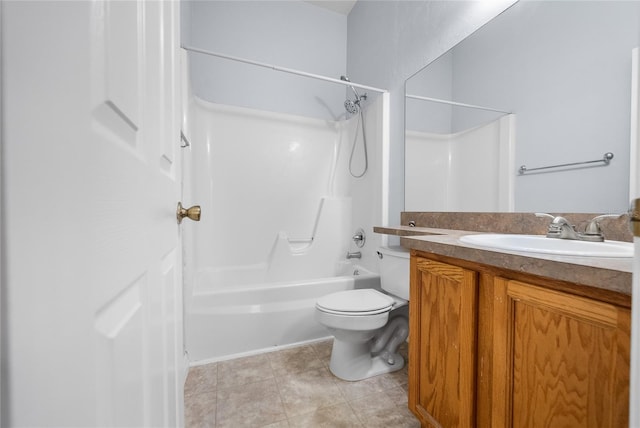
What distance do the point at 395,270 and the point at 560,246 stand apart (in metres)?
0.76

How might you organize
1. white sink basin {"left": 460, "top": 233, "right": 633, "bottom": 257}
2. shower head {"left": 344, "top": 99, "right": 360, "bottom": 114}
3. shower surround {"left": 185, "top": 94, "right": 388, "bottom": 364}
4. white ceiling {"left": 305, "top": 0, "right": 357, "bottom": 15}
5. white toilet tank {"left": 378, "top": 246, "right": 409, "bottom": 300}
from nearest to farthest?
1. white sink basin {"left": 460, "top": 233, "right": 633, "bottom": 257}
2. white toilet tank {"left": 378, "top": 246, "right": 409, "bottom": 300}
3. shower surround {"left": 185, "top": 94, "right": 388, "bottom": 364}
4. shower head {"left": 344, "top": 99, "right": 360, "bottom": 114}
5. white ceiling {"left": 305, "top": 0, "right": 357, "bottom": 15}

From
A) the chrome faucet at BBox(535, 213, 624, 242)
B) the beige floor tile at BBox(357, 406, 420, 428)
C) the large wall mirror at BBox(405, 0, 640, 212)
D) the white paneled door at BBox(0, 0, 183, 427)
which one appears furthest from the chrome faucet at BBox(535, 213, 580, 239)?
the white paneled door at BBox(0, 0, 183, 427)

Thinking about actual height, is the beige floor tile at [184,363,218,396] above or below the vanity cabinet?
below

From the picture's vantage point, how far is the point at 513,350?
659mm

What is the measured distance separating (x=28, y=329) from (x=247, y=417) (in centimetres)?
122

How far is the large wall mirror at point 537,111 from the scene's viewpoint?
2.77 ft

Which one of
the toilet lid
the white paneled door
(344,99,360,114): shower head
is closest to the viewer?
the white paneled door

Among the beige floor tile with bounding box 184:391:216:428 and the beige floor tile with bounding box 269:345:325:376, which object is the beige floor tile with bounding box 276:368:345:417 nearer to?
the beige floor tile with bounding box 269:345:325:376

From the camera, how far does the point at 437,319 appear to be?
0.89 metres

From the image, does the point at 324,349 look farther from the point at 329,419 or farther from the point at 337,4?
the point at 337,4

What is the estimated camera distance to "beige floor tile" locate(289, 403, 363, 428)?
107cm

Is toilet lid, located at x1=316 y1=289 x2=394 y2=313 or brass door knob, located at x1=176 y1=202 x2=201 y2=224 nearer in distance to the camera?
brass door knob, located at x1=176 y1=202 x2=201 y2=224

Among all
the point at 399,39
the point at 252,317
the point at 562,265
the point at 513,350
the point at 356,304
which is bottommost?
the point at 252,317

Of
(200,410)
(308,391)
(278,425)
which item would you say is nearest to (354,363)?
Result: (308,391)
